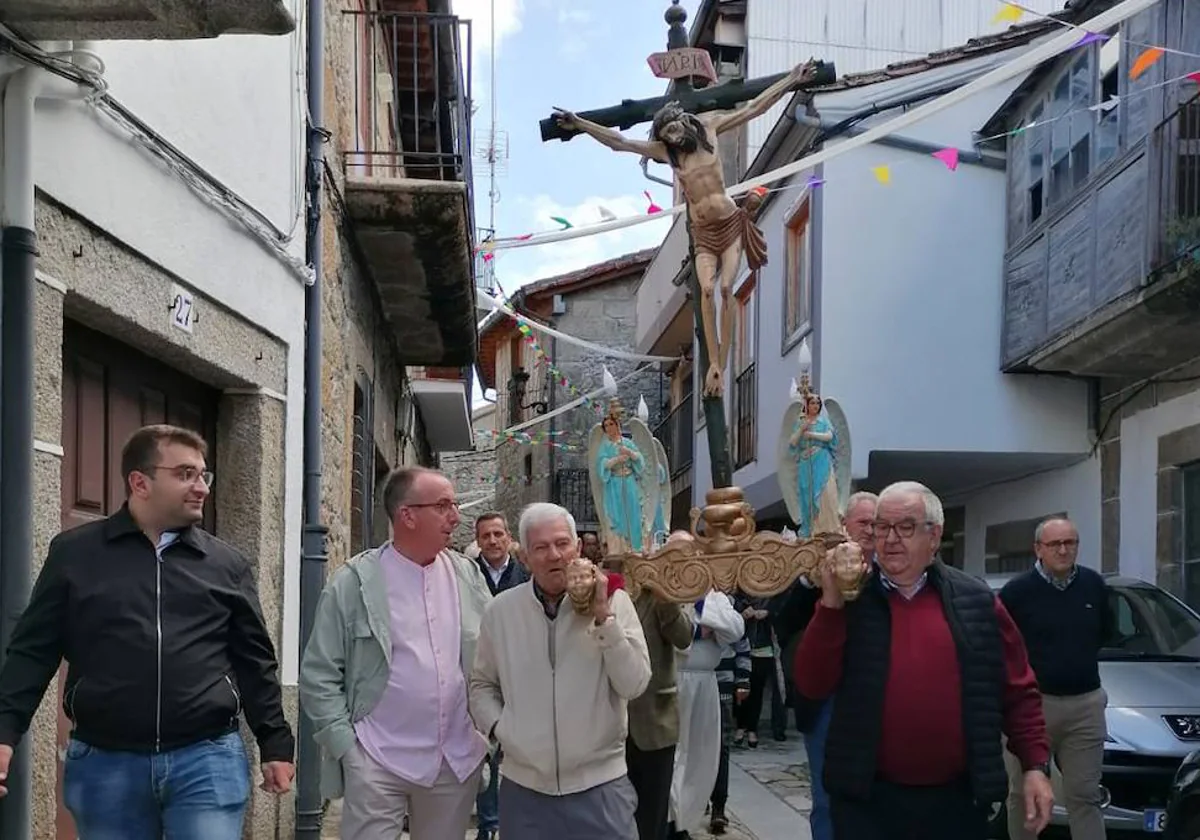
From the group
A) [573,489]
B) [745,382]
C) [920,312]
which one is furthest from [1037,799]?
[573,489]

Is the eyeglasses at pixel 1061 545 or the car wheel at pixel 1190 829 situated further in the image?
the eyeglasses at pixel 1061 545

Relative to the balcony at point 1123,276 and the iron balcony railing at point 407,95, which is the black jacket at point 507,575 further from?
the balcony at point 1123,276

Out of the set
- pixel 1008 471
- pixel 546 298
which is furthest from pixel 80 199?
pixel 546 298

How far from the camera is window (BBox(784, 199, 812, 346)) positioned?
44.0 ft

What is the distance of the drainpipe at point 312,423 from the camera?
6.76 m

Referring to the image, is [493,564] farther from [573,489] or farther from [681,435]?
[573,489]

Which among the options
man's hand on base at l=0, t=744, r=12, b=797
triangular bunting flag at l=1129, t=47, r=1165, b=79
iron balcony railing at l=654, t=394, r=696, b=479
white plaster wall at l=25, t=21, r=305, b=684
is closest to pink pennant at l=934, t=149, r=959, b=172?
triangular bunting flag at l=1129, t=47, r=1165, b=79

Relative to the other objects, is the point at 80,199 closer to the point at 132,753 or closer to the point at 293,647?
the point at 132,753

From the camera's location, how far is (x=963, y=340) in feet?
41.6

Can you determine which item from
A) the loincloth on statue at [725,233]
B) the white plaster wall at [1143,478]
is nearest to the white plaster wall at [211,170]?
the loincloth on statue at [725,233]

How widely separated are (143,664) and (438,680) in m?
1.04

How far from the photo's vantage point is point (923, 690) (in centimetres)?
379

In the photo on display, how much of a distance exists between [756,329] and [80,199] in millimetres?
12161

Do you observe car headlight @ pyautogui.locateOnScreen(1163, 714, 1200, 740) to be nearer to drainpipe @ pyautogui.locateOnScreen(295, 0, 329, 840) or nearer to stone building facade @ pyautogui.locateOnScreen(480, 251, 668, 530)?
drainpipe @ pyautogui.locateOnScreen(295, 0, 329, 840)
